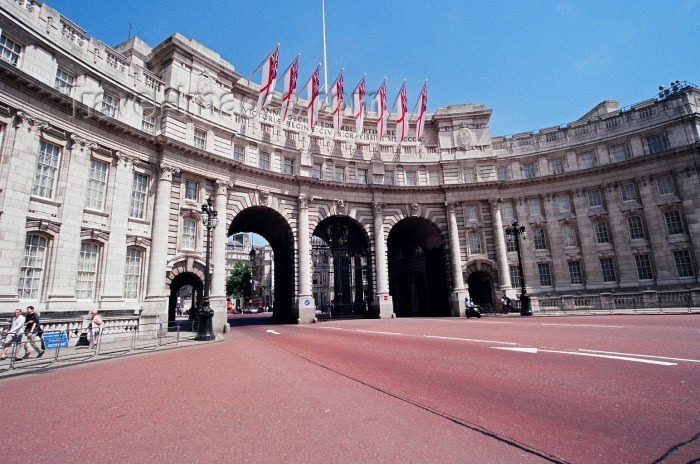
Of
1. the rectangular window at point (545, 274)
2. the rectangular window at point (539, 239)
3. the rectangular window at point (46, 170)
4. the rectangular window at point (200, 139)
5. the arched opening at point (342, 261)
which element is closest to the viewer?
the rectangular window at point (46, 170)

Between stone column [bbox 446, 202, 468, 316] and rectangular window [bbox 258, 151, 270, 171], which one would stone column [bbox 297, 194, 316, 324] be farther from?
stone column [bbox 446, 202, 468, 316]

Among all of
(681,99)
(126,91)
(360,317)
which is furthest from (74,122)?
(681,99)

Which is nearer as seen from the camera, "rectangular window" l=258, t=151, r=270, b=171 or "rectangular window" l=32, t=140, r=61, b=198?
"rectangular window" l=32, t=140, r=61, b=198

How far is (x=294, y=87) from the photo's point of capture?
2816 cm

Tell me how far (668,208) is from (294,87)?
34640mm

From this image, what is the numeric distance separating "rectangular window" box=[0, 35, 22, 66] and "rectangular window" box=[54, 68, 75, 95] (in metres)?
1.73

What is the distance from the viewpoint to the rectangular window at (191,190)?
960 inches

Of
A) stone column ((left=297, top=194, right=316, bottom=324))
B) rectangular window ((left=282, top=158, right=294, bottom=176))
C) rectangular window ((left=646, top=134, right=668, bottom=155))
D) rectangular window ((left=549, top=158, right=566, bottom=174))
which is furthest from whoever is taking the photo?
rectangular window ((left=549, top=158, right=566, bottom=174))

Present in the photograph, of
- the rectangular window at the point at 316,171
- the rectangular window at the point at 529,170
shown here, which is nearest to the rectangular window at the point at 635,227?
the rectangular window at the point at 529,170

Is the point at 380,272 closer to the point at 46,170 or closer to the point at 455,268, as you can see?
the point at 455,268

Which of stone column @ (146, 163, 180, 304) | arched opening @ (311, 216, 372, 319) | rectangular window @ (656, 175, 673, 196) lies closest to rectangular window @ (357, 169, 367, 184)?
arched opening @ (311, 216, 372, 319)

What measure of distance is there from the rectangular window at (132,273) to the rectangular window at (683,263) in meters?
42.3

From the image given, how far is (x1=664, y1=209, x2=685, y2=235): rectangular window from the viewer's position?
30047 millimetres

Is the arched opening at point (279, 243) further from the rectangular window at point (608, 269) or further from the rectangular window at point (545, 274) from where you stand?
the rectangular window at point (608, 269)
